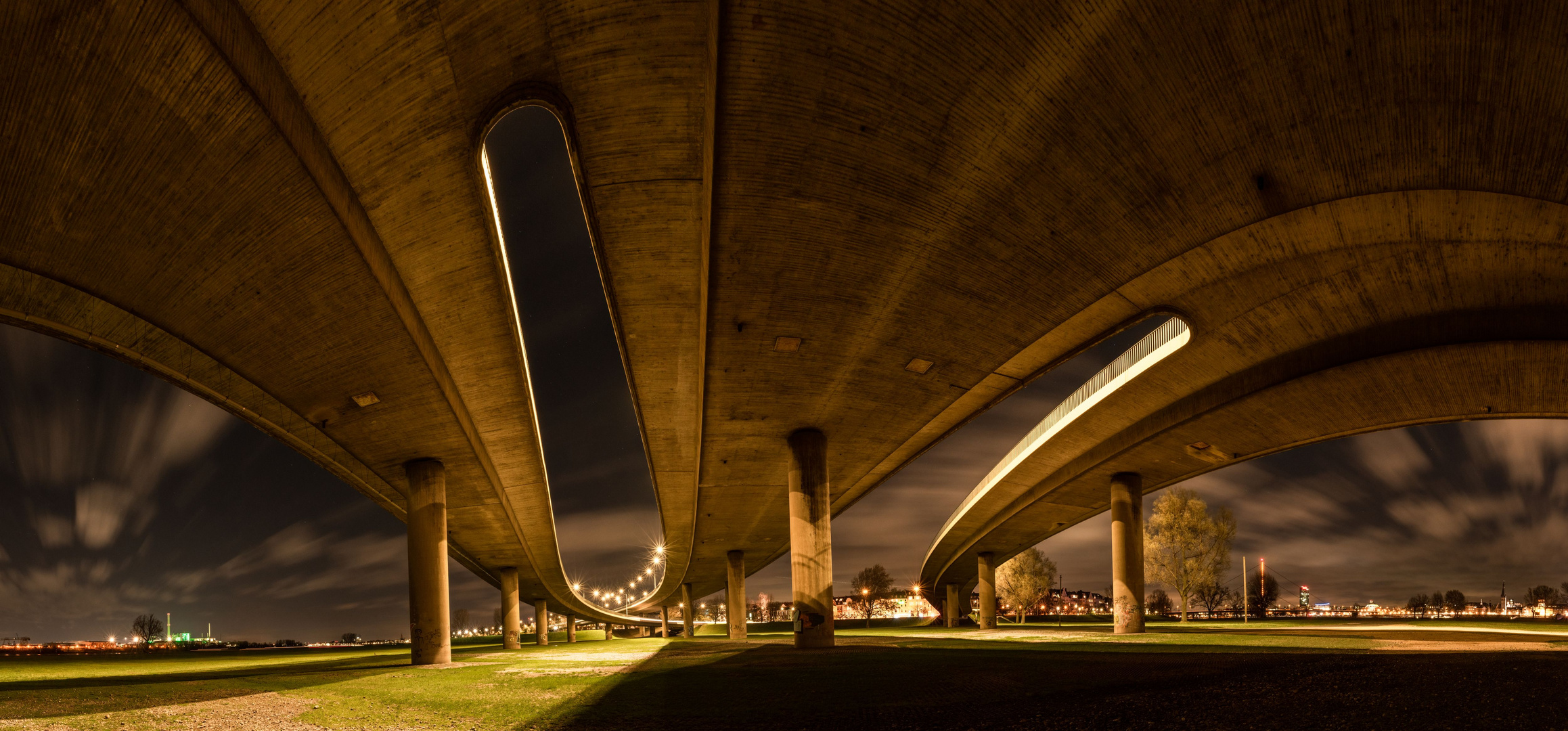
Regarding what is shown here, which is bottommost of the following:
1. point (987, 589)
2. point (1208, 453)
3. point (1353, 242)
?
point (987, 589)

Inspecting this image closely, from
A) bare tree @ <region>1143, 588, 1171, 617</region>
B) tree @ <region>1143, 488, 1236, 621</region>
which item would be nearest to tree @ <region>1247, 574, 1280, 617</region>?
bare tree @ <region>1143, 588, 1171, 617</region>

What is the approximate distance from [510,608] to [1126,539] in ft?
112

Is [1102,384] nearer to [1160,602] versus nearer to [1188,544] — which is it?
[1188,544]

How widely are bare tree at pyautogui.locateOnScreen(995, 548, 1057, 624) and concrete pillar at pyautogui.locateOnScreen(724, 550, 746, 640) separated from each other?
3012 centimetres

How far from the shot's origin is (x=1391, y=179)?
13695 millimetres

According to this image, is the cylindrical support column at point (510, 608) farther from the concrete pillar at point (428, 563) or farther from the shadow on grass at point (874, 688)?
the shadow on grass at point (874, 688)

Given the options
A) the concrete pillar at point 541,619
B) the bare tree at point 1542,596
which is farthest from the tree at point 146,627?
the bare tree at point 1542,596

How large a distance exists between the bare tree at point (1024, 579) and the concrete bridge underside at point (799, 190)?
51.4 m

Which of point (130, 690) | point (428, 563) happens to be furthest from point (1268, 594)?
point (130, 690)

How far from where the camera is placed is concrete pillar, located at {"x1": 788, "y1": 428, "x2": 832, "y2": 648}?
79.5 feet

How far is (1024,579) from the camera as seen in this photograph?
7288 cm

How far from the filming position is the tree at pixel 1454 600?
139 meters

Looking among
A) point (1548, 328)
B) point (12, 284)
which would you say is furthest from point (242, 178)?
point (1548, 328)

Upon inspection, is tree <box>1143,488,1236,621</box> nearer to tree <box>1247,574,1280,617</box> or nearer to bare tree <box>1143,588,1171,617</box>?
tree <box>1247,574,1280,617</box>
